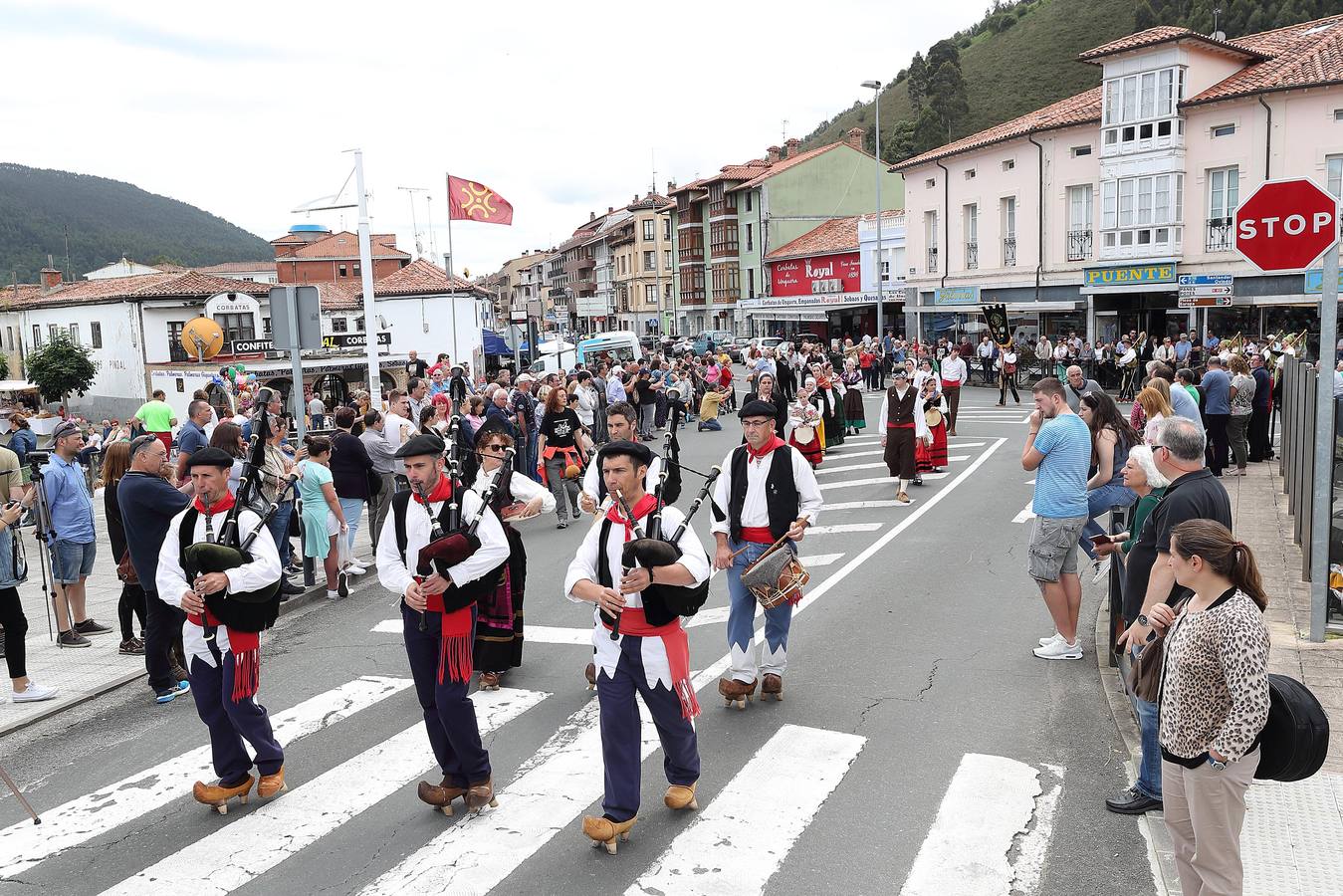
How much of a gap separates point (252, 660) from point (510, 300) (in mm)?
141804

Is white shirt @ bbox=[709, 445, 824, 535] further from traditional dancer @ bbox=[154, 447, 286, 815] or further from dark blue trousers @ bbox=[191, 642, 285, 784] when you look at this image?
dark blue trousers @ bbox=[191, 642, 285, 784]

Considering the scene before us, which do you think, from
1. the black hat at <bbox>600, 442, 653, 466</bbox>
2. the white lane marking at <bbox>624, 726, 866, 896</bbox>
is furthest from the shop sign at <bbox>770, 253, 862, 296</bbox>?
the black hat at <bbox>600, 442, 653, 466</bbox>

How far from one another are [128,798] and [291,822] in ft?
3.79

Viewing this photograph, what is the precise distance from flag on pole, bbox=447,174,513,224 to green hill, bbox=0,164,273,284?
100 m

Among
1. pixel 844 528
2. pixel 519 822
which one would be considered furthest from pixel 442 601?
pixel 844 528

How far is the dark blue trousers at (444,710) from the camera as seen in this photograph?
17.2ft

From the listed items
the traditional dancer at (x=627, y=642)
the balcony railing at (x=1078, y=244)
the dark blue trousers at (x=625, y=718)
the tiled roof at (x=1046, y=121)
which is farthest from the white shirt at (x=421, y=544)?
the tiled roof at (x=1046, y=121)

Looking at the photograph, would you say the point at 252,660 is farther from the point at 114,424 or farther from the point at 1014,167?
the point at 1014,167

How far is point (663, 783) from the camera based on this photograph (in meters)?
5.74

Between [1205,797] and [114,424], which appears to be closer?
[1205,797]

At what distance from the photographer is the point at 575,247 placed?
115312 mm

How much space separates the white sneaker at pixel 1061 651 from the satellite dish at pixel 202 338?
40438mm

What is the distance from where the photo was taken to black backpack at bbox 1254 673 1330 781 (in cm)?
373

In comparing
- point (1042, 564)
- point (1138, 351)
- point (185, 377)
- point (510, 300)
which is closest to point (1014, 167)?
point (1138, 351)
